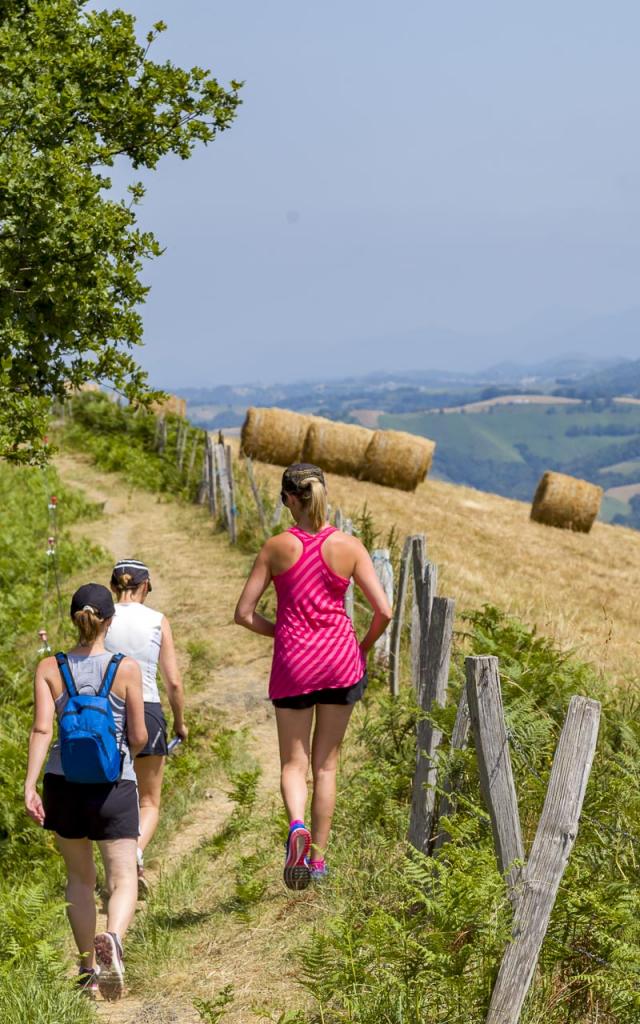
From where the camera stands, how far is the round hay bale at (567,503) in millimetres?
30547

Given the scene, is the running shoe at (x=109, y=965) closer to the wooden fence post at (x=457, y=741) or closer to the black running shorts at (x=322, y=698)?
the black running shorts at (x=322, y=698)

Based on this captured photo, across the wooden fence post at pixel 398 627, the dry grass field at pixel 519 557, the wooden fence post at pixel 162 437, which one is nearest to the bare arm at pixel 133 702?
the wooden fence post at pixel 398 627

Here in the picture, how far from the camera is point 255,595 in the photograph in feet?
18.0

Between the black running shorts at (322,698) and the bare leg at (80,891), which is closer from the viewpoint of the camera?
the bare leg at (80,891)

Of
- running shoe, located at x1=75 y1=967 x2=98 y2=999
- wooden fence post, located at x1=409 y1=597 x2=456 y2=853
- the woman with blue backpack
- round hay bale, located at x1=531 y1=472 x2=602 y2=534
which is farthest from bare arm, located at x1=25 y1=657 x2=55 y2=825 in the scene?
round hay bale, located at x1=531 y1=472 x2=602 y2=534

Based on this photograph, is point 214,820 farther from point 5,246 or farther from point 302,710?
point 5,246

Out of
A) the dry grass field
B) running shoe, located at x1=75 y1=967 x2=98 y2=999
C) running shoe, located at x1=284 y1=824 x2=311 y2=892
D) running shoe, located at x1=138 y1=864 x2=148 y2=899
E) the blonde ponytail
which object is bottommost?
the dry grass field

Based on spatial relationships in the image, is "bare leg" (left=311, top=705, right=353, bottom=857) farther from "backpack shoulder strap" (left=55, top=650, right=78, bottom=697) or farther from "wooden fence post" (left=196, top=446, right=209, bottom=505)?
"wooden fence post" (left=196, top=446, right=209, bottom=505)

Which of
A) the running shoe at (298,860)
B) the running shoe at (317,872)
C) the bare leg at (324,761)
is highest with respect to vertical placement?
the bare leg at (324,761)

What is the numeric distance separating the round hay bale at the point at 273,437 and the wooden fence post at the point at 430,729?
24161mm

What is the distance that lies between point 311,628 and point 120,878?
1560mm

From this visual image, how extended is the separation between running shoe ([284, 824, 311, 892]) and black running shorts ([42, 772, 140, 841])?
936mm

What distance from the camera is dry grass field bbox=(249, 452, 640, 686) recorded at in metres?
15.8

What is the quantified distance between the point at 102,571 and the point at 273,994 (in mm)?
12546
